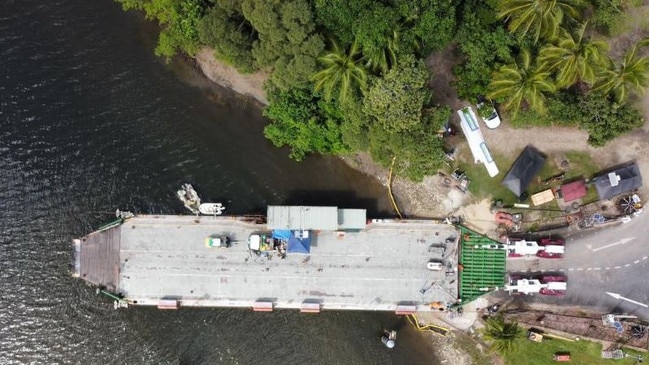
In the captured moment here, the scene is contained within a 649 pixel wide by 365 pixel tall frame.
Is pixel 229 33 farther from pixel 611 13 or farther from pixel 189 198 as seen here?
pixel 611 13

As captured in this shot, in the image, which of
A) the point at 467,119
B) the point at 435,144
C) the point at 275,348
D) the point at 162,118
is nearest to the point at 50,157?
the point at 162,118

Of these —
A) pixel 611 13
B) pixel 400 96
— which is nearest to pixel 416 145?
pixel 400 96

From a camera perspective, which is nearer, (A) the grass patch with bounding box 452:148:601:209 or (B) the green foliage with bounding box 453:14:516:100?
(B) the green foliage with bounding box 453:14:516:100

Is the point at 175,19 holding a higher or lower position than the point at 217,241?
higher

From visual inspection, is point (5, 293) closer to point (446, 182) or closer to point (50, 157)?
point (50, 157)

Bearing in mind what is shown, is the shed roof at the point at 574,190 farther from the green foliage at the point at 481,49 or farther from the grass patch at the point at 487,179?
the green foliage at the point at 481,49

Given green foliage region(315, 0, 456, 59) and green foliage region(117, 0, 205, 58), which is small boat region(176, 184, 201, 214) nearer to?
green foliage region(117, 0, 205, 58)

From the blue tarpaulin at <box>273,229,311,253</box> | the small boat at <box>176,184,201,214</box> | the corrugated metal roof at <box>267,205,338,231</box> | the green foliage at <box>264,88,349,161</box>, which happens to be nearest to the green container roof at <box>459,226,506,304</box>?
the corrugated metal roof at <box>267,205,338,231</box>
